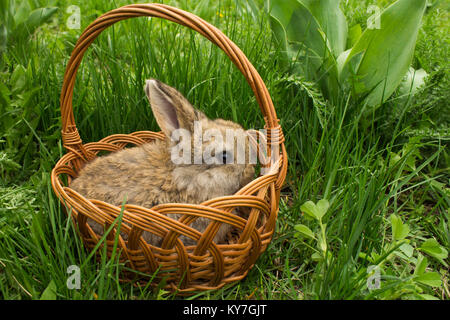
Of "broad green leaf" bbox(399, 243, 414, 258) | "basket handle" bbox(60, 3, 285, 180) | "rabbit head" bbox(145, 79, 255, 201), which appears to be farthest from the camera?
"rabbit head" bbox(145, 79, 255, 201)

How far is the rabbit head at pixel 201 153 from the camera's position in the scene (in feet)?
6.90

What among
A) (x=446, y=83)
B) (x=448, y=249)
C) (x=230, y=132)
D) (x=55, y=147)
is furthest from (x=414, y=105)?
(x=55, y=147)

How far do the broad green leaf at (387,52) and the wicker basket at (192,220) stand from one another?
0.89 meters

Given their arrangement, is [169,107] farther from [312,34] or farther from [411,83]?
[411,83]

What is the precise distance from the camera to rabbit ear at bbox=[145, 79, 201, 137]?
203 cm

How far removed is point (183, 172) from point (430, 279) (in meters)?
1.15

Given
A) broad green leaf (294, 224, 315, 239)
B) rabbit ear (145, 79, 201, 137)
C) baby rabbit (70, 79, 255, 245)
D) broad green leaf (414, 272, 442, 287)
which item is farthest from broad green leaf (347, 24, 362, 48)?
broad green leaf (414, 272, 442, 287)

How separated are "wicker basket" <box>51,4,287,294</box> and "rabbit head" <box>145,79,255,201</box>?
20cm

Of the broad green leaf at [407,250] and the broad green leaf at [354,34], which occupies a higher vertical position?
the broad green leaf at [354,34]

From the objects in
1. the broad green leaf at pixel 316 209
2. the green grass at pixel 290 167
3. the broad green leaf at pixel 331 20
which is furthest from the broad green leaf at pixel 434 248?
the broad green leaf at pixel 331 20

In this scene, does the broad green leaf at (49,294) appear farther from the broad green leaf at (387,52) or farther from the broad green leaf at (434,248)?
the broad green leaf at (387,52)

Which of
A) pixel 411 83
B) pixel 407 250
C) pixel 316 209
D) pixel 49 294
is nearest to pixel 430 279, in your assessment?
pixel 407 250

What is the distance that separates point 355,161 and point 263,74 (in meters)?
0.83

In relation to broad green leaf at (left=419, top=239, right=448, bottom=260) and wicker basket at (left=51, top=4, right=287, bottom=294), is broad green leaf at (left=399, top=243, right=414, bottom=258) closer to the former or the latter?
broad green leaf at (left=419, top=239, right=448, bottom=260)
